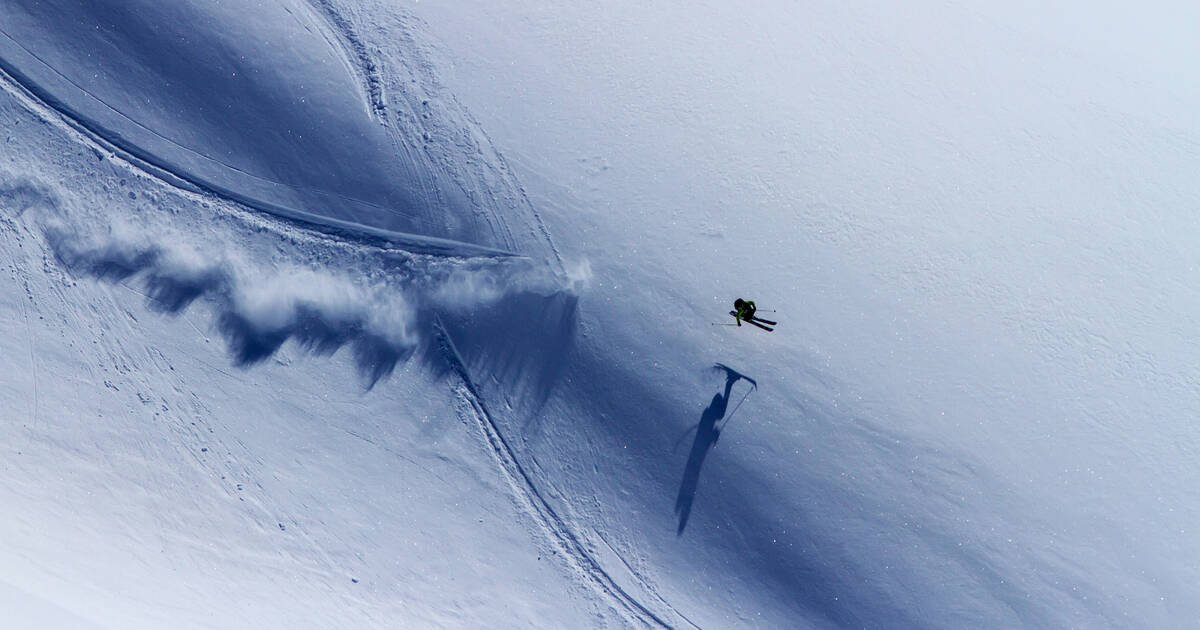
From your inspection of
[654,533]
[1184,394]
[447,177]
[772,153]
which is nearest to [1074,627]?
[1184,394]

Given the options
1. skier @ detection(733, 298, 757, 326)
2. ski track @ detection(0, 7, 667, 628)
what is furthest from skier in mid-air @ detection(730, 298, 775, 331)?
ski track @ detection(0, 7, 667, 628)

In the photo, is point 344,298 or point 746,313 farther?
point 344,298

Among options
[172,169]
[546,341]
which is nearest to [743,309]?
[546,341]

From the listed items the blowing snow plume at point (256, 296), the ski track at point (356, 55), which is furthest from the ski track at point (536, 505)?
the ski track at point (356, 55)

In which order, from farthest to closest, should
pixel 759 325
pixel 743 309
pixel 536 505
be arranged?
1. pixel 536 505
2. pixel 759 325
3. pixel 743 309

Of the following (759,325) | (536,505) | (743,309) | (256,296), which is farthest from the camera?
(536,505)

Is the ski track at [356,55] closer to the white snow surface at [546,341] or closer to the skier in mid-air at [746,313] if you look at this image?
A: the white snow surface at [546,341]

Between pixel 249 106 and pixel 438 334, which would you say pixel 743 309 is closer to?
pixel 438 334

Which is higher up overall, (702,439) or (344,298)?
(702,439)
